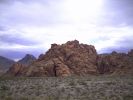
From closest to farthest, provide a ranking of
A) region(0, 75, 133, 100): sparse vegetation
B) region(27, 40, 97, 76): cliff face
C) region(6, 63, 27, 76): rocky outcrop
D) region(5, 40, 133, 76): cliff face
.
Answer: region(0, 75, 133, 100): sparse vegetation, region(27, 40, 97, 76): cliff face, region(5, 40, 133, 76): cliff face, region(6, 63, 27, 76): rocky outcrop

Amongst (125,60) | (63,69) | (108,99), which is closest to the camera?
(108,99)

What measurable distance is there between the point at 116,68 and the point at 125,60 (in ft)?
13.2

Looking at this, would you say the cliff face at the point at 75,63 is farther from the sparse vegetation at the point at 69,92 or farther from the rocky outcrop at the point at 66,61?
the sparse vegetation at the point at 69,92

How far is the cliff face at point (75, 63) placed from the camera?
71.5 metres

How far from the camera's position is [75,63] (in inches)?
3031

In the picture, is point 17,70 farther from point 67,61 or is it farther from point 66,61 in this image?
point 67,61

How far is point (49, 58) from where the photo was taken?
79.2 m

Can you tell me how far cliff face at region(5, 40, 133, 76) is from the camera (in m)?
71.5

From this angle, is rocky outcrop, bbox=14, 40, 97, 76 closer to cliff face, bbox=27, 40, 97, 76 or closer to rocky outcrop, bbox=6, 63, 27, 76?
cliff face, bbox=27, 40, 97, 76

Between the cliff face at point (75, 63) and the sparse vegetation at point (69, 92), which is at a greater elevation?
the cliff face at point (75, 63)

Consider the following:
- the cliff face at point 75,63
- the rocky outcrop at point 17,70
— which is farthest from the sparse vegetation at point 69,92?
the rocky outcrop at point 17,70

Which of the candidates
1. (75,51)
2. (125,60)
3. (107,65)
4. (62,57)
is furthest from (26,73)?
(125,60)

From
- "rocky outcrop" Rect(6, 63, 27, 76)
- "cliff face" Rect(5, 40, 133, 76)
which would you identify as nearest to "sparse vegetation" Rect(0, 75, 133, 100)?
"cliff face" Rect(5, 40, 133, 76)

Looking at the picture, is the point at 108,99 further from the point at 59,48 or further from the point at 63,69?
the point at 59,48
